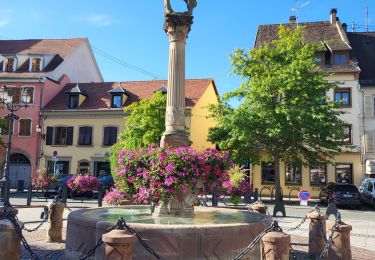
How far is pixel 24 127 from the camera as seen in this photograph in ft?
131

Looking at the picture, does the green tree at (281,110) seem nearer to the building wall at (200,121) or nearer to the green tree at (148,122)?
the green tree at (148,122)

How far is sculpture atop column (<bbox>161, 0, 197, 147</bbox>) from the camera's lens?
10562 millimetres

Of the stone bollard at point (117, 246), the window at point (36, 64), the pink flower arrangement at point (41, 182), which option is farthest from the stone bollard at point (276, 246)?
the window at point (36, 64)

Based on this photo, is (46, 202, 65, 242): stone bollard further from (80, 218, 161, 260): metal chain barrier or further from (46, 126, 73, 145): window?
(46, 126, 73, 145): window

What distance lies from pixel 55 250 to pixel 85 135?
1201 inches

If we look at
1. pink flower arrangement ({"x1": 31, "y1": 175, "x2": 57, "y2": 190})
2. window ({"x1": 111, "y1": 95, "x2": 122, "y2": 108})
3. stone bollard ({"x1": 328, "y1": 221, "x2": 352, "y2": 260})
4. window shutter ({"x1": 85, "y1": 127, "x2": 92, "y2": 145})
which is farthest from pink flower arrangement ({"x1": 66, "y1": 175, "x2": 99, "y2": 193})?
stone bollard ({"x1": 328, "y1": 221, "x2": 352, "y2": 260})

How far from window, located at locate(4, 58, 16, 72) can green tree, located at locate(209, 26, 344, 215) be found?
23.3 m

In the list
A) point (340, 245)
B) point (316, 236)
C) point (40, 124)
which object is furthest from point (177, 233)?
point (40, 124)

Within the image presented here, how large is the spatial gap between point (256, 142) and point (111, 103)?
646 inches

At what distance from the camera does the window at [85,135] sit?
38.8 metres

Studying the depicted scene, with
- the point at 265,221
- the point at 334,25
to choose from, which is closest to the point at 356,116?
the point at 334,25

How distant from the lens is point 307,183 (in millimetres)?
33750

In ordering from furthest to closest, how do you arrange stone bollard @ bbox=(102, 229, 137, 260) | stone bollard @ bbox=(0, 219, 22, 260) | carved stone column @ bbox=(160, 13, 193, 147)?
carved stone column @ bbox=(160, 13, 193, 147)
stone bollard @ bbox=(0, 219, 22, 260)
stone bollard @ bbox=(102, 229, 137, 260)

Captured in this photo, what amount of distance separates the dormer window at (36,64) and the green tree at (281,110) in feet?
69.2
